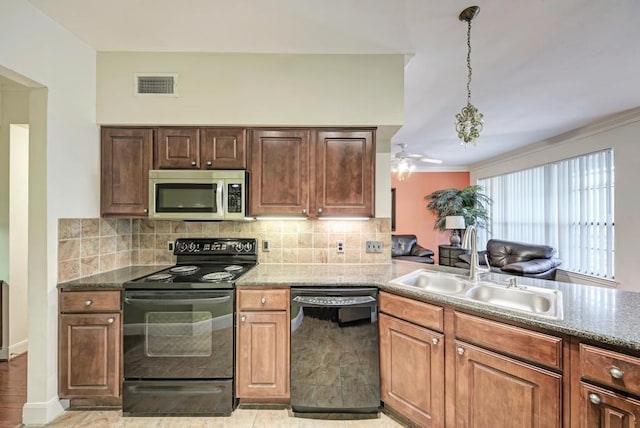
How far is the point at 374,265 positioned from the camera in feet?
8.87

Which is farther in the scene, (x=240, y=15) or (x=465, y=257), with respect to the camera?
(x=465, y=257)

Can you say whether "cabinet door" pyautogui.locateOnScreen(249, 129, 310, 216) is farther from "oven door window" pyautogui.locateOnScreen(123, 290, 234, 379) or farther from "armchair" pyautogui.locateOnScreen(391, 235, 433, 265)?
"armchair" pyautogui.locateOnScreen(391, 235, 433, 265)

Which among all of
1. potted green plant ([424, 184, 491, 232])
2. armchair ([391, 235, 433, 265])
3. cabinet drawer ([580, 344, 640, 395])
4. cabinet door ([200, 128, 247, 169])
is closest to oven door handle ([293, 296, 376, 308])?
cabinet drawer ([580, 344, 640, 395])

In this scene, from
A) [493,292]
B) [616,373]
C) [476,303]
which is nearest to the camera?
[616,373]

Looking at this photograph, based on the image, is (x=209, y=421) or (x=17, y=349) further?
(x=17, y=349)

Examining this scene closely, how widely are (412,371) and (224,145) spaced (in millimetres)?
2233

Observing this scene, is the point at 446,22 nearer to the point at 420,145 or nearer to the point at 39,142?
the point at 39,142

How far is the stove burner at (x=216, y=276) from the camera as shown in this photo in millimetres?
2121

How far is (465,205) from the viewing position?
6.70m

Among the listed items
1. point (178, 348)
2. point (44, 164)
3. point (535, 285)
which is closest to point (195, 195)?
point (44, 164)

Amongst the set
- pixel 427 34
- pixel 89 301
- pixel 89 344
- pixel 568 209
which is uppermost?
pixel 427 34

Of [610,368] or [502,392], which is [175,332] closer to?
[502,392]

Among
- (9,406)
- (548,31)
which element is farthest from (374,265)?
(9,406)

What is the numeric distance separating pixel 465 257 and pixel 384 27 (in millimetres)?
4611
